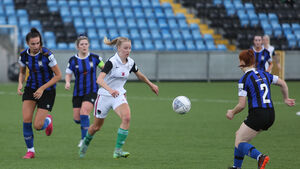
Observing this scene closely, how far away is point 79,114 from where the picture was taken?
10.3 m

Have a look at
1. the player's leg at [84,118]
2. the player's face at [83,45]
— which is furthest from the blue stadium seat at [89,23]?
the player's leg at [84,118]

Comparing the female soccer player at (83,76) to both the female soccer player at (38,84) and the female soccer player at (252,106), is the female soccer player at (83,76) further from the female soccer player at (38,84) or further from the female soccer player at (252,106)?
the female soccer player at (252,106)

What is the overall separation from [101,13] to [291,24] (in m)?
10.3

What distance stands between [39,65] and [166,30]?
66.7ft

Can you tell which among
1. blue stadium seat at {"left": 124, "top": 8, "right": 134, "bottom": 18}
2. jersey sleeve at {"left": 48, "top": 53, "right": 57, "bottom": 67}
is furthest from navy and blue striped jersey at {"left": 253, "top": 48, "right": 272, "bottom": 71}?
blue stadium seat at {"left": 124, "top": 8, "right": 134, "bottom": 18}

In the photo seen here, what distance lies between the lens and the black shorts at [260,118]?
7.04 meters

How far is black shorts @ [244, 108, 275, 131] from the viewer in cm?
704

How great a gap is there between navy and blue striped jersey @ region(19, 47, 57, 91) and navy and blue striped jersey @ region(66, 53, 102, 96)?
4.52 ft

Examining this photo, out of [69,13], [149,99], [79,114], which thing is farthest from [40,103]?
[69,13]

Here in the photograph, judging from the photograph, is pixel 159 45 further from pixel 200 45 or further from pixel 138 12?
pixel 138 12

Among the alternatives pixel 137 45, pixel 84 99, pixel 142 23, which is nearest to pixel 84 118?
pixel 84 99

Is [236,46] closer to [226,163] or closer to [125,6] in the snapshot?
[125,6]

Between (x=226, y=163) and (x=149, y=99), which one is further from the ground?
(x=149, y=99)

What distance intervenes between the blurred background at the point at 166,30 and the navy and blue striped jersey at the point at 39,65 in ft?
50.5
